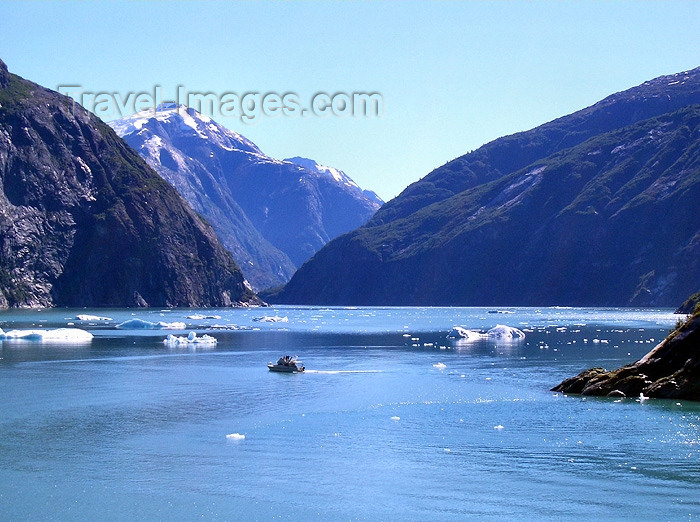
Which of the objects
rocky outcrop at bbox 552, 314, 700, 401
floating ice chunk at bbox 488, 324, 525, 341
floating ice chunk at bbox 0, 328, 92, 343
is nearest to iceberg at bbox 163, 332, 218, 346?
floating ice chunk at bbox 0, 328, 92, 343

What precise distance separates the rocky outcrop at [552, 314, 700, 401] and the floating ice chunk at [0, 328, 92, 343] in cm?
6423

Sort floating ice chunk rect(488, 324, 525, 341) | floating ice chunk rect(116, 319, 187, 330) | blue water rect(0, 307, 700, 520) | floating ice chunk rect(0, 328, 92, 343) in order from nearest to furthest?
blue water rect(0, 307, 700, 520) → floating ice chunk rect(0, 328, 92, 343) → floating ice chunk rect(488, 324, 525, 341) → floating ice chunk rect(116, 319, 187, 330)

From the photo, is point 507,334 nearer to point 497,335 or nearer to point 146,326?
point 497,335

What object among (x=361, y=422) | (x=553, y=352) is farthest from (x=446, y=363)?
(x=361, y=422)

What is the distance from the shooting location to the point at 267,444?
37.2m

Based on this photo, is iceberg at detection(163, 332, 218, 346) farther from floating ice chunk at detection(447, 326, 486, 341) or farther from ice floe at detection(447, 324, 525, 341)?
ice floe at detection(447, 324, 525, 341)

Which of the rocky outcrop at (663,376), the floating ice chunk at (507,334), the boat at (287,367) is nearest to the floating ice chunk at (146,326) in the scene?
the floating ice chunk at (507,334)

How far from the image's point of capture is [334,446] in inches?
1455

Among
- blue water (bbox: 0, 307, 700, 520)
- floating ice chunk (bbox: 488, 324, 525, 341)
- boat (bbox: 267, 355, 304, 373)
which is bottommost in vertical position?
blue water (bbox: 0, 307, 700, 520)

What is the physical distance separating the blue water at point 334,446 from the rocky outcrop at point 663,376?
1.53 meters

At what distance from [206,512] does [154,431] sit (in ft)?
44.7

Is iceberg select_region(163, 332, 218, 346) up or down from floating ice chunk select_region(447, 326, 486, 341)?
down

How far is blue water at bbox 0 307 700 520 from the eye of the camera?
28.1 meters

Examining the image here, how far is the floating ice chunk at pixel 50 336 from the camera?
9662 cm
